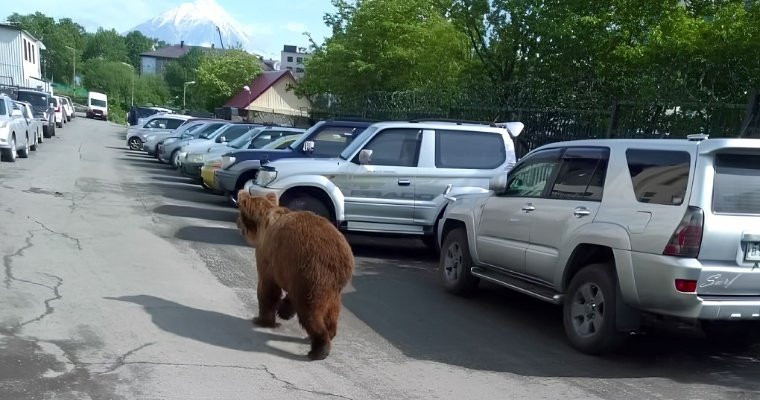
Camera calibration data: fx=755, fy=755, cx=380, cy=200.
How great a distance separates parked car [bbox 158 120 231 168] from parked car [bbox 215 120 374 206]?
26.0ft

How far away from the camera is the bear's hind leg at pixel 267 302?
6719mm

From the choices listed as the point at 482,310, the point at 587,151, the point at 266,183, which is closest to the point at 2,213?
the point at 266,183

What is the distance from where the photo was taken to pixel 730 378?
6.24 metres

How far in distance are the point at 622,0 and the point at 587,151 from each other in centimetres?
808

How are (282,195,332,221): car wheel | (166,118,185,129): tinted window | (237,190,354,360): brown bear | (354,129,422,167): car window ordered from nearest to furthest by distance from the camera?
(237,190,354,360): brown bear
(282,195,332,221): car wheel
(354,129,422,167): car window
(166,118,185,129): tinted window

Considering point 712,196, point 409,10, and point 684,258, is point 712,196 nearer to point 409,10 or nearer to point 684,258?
point 684,258

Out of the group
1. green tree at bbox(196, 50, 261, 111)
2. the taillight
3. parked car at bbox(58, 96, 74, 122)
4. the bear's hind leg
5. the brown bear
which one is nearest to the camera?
the taillight

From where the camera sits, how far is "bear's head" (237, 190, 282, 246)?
22.5ft

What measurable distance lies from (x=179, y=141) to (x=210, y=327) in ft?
59.8

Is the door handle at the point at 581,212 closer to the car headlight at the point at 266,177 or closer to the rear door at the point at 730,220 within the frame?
the rear door at the point at 730,220

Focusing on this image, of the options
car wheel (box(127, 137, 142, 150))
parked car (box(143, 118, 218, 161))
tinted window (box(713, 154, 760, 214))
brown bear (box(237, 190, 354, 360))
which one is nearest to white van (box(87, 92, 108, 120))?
car wheel (box(127, 137, 142, 150))

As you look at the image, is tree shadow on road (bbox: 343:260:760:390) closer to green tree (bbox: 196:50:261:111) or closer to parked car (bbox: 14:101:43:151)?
parked car (bbox: 14:101:43:151)

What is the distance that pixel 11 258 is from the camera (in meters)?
8.91

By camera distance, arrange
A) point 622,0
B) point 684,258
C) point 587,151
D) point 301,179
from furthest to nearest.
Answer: point 622,0, point 301,179, point 587,151, point 684,258
